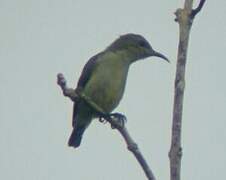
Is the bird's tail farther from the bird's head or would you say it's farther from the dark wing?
the bird's head

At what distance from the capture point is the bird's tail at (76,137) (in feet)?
27.1

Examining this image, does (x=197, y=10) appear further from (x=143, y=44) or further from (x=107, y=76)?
(x=143, y=44)

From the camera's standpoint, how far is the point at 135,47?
8703 mm

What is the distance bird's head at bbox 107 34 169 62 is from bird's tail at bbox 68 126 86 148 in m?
1.23

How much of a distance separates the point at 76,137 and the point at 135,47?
1529 mm

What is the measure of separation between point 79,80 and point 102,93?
0.42m

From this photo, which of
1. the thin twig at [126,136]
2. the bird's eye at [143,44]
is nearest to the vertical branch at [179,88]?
the thin twig at [126,136]

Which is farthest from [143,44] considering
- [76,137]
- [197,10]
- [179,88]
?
[179,88]

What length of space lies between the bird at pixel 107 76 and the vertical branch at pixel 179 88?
413 centimetres

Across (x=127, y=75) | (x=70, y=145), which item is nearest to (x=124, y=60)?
(x=127, y=75)

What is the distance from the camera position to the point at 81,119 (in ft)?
26.6

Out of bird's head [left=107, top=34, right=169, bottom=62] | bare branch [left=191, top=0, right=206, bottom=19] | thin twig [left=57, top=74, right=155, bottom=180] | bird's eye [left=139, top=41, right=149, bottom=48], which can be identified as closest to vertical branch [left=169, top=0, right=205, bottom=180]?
bare branch [left=191, top=0, right=206, bottom=19]

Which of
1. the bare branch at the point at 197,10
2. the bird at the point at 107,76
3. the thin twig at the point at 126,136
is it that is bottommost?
the thin twig at the point at 126,136

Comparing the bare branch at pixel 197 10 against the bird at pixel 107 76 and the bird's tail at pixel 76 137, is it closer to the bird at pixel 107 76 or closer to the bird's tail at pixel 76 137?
the bird at pixel 107 76
